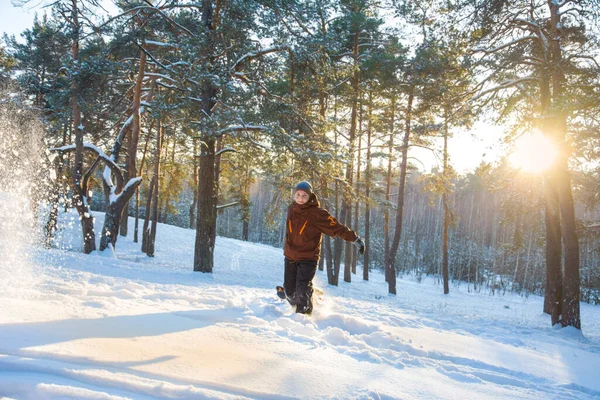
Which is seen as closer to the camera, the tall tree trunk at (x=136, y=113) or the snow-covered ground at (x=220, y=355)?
the snow-covered ground at (x=220, y=355)

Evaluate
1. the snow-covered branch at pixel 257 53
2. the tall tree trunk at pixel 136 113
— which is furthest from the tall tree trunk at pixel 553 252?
the tall tree trunk at pixel 136 113

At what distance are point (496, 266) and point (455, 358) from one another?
45036mm

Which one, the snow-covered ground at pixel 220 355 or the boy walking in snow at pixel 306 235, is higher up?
the boy walking in snow at pixel 306 235

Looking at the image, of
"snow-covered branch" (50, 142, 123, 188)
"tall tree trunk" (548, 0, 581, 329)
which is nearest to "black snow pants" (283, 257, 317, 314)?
"tall tree trunk" (548, 0, 581, 329)

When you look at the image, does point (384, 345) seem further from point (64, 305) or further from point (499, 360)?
point (64, 305)

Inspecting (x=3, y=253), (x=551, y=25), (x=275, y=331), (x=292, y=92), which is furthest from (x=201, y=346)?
(x=551, y=25)

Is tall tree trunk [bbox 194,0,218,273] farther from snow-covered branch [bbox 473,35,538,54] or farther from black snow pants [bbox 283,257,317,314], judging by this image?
snow-covered branch [bbox 473,35,538,54]

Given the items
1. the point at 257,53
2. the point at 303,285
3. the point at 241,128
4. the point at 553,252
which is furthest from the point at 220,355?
the point at 553,252

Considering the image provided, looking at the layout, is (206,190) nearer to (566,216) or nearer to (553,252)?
(566,216)

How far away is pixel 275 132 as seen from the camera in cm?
827

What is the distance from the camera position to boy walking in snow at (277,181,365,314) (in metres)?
4.66

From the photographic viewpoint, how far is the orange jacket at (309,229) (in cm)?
466

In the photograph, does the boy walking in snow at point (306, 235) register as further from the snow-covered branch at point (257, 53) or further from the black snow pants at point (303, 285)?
the snow-covered branch at point (257, 53)

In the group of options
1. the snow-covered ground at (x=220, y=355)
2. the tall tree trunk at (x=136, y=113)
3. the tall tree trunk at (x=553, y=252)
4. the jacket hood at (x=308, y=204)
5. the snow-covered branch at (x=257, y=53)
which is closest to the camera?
the snow-covered ground at (x=220, y=355)
